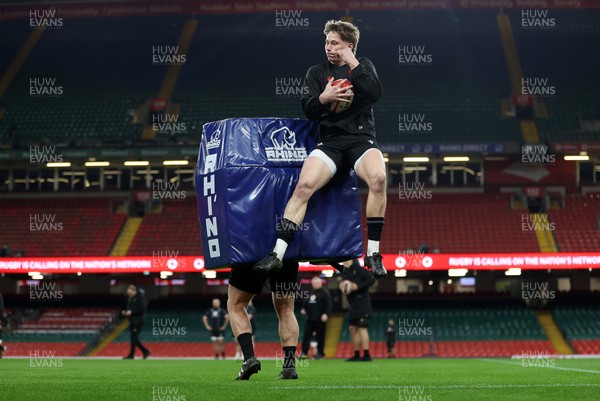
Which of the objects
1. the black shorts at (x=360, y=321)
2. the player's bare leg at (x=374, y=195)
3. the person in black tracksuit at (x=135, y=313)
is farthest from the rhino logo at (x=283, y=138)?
the person in black tracksuit at (x=135, y=313)

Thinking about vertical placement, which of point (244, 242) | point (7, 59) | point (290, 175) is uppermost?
point (7, 59)

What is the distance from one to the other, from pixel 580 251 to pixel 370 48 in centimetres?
1339

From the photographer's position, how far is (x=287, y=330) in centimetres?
783

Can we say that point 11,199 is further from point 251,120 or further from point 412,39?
point 251,120

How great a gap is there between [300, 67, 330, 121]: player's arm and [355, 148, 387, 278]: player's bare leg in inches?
19.3

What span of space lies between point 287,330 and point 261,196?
1248mm

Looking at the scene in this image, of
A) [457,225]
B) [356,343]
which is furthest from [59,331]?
[356,343]

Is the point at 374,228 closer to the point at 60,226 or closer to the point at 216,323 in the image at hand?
the point at 216,323

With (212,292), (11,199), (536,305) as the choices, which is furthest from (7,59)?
(536,305)

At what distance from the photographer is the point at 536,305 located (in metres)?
32.2

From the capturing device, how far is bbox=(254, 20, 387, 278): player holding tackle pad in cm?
716

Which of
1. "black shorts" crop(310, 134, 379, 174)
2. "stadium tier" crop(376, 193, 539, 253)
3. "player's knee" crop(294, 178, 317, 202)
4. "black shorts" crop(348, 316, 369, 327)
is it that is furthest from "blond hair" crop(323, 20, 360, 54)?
"stadium tier" crop(376, 193, 539, 253)

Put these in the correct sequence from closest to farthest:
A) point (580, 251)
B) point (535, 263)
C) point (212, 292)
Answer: point (535, 263), point (580, 251), point (212, 292)

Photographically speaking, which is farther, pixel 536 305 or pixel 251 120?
pixel 536 305
